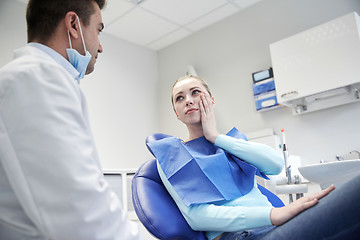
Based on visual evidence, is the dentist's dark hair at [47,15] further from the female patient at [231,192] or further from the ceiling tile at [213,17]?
the ceiling tile at [213,17]

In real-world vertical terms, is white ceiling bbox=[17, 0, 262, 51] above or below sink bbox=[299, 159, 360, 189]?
above

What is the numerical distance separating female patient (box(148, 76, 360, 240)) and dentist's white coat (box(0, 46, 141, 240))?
0.44 meters

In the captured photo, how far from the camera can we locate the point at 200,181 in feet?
3.96

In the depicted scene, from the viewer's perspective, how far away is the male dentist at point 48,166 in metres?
0.68

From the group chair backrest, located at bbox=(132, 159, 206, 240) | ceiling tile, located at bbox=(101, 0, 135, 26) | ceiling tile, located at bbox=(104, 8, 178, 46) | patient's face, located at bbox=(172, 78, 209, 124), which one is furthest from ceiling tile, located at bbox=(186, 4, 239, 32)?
chair backrest, located at bbox=(132, 159, 206, 240)

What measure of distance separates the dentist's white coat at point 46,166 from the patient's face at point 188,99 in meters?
0.78

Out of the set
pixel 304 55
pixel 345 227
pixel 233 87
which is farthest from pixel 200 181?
pixel 233 87

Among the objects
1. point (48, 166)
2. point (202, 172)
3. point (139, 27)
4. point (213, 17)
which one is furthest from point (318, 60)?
point (48, 166)

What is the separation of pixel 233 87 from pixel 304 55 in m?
1.07

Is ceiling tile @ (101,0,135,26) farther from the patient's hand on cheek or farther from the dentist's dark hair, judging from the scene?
the dentist's dark hair

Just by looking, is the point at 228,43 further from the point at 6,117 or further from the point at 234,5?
the point at 6,117

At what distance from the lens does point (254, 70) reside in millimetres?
3744

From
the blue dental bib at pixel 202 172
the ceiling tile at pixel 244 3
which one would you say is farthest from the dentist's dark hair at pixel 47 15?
the ceiling tile at pixel 244 3

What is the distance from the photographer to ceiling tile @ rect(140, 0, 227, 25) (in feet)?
12.2
